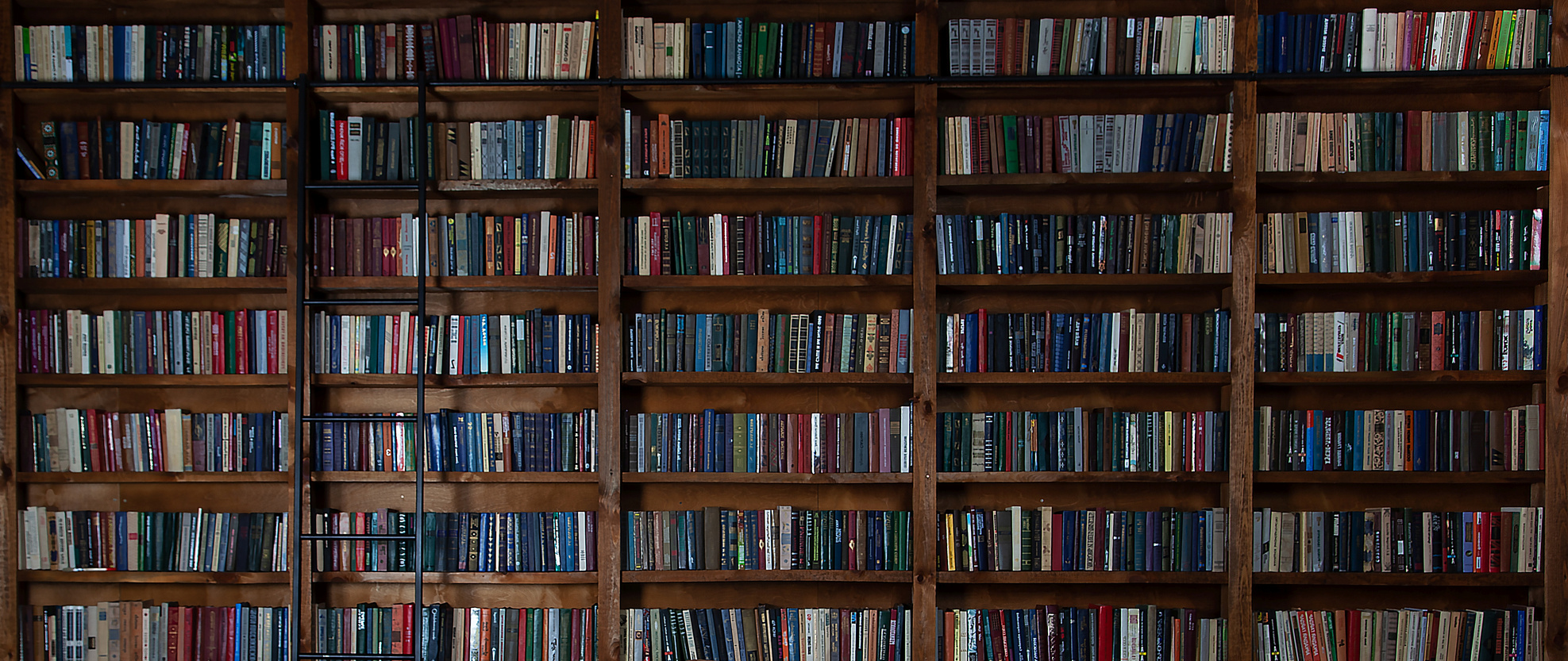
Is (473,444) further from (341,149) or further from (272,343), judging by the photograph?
(341,149)

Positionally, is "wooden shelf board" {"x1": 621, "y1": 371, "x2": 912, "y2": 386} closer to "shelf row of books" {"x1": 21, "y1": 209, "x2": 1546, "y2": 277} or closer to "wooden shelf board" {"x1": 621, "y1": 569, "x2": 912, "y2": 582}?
"shelf row of books" {"x1": 21, "y1": 209, "x2": 1546, "y2": 277}

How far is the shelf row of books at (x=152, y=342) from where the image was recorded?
2797mm

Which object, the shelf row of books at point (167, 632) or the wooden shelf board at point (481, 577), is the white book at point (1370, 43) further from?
the shelf row of books at point (167, 632)

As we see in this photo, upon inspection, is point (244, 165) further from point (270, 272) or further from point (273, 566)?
point (273, 566)

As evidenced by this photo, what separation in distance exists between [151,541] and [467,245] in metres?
1.27

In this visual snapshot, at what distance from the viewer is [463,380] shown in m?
2.76

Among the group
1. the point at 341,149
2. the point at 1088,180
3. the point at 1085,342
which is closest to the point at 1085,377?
the point at 1085,342

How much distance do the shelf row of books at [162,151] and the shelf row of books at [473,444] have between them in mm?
816

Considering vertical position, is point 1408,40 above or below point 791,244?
above

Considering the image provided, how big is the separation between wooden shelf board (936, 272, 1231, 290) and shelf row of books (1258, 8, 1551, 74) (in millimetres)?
627

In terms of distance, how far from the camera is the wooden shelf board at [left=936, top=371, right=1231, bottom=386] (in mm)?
2707

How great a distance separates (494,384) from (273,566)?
859 mm

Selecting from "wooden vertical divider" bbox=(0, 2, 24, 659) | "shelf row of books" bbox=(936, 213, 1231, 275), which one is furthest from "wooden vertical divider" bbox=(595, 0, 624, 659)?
"wooden vertical divider" bbox=(0, 2, 24, 659)

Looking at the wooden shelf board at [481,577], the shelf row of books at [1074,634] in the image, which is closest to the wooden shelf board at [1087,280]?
the shelf row of books at [1074,634]
